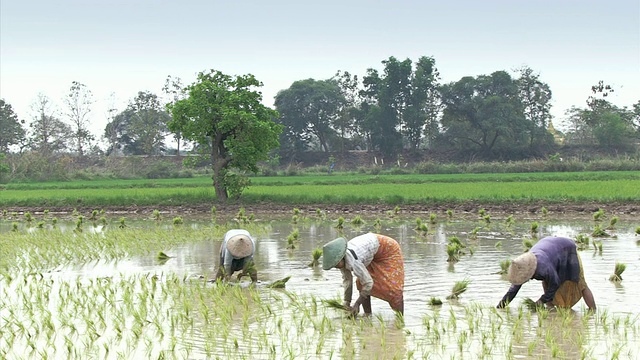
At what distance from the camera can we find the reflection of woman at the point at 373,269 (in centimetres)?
683

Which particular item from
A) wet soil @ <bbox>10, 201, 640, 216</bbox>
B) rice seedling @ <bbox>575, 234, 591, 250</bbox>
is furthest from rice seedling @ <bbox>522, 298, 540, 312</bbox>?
wet soil @ <bbox>10, 201, 640, 216</bbox>

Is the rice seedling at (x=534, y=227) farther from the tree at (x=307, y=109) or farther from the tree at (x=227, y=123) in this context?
the tree at (x=307, y=109)

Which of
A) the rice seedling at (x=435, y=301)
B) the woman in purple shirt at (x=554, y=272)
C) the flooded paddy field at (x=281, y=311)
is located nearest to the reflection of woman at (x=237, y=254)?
the flooded paddy field at (x=281, y=311)

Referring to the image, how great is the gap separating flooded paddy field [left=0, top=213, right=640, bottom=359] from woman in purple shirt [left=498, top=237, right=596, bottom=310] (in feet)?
0.56

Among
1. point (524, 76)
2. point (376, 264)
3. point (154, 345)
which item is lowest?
point (154, 345)

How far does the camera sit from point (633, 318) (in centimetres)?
712

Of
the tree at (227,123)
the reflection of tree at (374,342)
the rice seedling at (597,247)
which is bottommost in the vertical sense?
the reflection of tree at (374,342)

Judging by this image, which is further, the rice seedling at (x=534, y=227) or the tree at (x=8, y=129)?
the tree at (x=8, y=129)

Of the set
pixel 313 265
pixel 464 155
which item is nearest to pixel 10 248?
pixel 313 265

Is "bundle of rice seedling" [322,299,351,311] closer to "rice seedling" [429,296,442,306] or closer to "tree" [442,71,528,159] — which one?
"rice seedling" [429,296,442,306]

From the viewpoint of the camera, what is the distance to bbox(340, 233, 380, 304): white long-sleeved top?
6.79 m

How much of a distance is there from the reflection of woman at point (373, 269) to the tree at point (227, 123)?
1542 cm

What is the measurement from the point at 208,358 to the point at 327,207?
51.8ft

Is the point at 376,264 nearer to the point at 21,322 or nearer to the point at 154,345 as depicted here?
the point at 154,345
